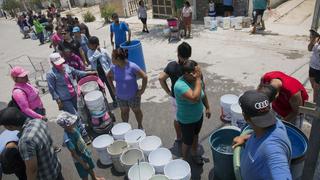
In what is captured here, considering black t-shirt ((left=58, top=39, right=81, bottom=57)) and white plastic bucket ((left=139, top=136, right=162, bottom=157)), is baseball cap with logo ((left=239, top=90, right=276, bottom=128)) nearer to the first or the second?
white plastic bucket ((left=139, top=136, right=162, bottom=157))

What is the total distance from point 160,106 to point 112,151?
2.49 meters

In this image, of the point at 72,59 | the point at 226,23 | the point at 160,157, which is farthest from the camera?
the point at 226,23

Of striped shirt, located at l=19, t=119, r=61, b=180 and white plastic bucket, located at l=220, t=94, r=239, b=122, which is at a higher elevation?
striped shirt, located at l=19, t=119, r=61, b=180

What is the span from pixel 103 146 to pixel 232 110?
2.53 meters

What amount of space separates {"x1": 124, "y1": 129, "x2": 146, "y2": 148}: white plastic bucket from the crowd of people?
1.75 feet

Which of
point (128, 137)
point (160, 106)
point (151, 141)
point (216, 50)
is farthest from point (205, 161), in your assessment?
point (216, 50)

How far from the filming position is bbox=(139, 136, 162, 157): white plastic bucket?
503 cm

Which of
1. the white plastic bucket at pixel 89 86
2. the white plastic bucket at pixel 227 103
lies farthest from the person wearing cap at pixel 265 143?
the white plastic bucket at pixel 89 86

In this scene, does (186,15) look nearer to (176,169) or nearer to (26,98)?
(26,98)

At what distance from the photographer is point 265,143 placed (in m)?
2.27

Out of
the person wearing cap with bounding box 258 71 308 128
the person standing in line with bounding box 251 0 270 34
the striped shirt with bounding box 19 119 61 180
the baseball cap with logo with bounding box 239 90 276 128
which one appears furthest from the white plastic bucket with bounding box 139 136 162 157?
the person standing in line with bounding box 251 0 270 34

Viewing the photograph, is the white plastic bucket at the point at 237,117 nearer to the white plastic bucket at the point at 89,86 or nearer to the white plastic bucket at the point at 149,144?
the white plastic bucket at the point at 149,144

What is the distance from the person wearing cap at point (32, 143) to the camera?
3234 mm

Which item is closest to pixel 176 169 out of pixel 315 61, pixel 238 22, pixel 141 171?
pixel 141 171
